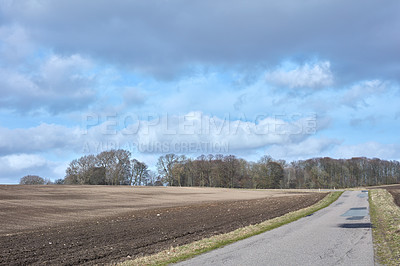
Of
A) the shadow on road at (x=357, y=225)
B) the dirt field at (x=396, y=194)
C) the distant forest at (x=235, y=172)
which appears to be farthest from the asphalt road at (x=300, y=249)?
the distant forest at (x=235, y=172)

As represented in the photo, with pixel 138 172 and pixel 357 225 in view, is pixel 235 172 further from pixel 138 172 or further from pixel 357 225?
pixel 357 225

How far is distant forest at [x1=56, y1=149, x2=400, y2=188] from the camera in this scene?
340 ft

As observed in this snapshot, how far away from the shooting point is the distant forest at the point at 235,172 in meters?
104

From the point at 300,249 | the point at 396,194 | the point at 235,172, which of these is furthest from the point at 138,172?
the point at 300,249

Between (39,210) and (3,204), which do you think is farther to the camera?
(3,204)

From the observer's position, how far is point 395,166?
141m

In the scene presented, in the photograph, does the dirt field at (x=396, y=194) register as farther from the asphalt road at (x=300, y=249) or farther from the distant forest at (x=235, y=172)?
the distant forest at (x=235, y=172)

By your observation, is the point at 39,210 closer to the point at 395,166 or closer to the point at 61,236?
the point at 61,236

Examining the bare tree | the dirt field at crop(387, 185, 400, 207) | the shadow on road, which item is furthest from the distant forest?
the shadow on road

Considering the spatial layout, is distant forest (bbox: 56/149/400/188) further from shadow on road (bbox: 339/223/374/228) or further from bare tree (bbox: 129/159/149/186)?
shadow on road (bbox: 339/223/374/228)

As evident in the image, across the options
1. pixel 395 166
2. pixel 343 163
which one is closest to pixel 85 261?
pixel 343 163

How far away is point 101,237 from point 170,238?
4.06 metres

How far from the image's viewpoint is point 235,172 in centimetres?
12350

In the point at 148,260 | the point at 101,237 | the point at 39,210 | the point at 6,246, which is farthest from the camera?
the point at 39,210
